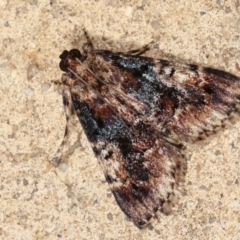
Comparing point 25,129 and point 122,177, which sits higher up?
point 25,129

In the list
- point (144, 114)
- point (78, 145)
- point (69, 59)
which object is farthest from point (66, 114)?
point (144, 114)

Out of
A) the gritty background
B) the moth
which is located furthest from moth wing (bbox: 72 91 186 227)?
the gritty background

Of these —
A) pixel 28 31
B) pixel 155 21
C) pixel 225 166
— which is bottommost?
pixel 225 166

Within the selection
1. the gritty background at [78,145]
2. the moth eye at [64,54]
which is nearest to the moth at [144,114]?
the moth eye at [64,54]

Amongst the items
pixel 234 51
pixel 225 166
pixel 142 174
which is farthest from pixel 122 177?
pixel 234 51

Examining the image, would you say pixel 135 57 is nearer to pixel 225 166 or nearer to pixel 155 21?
pixel 155 21

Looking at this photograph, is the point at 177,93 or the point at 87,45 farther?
the point at 87,45

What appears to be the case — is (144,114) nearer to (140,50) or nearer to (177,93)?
(177,93)
